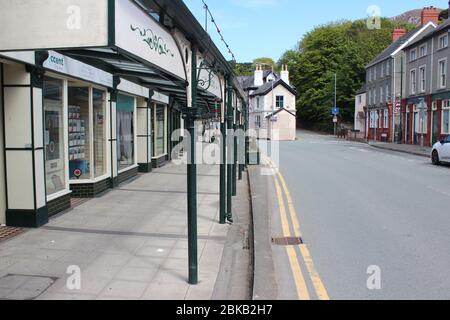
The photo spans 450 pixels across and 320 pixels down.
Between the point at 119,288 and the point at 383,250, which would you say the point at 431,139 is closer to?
the point at 383,250

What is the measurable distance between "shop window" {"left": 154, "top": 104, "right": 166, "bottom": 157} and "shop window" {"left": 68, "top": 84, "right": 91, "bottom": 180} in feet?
22.9

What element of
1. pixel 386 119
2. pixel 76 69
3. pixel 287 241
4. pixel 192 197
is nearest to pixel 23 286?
pixel 192 197

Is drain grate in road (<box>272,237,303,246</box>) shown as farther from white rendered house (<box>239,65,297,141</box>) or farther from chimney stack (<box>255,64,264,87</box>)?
chimney stack (<box>255,64,264,87</box>)

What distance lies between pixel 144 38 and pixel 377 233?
5322 millimetres

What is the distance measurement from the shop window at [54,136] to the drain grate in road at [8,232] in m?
1.16

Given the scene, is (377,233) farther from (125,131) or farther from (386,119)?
(386,119)

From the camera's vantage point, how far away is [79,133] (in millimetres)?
10852

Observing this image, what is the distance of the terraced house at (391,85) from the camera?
4438cm

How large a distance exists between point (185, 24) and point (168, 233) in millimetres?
3864

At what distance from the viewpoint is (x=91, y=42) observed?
398 centimetres

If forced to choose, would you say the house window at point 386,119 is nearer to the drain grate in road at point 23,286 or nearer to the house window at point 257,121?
the house window at point 257,121

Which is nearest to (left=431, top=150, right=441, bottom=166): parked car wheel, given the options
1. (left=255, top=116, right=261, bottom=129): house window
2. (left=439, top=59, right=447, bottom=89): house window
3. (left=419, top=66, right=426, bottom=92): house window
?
(left=439, top=59, right=447, bottom=89): house window

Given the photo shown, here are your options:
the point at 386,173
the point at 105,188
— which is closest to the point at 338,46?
the point at 386,173

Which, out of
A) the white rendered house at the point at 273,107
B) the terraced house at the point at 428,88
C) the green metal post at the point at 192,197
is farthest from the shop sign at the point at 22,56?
the white rendered house at the point at 273,107
